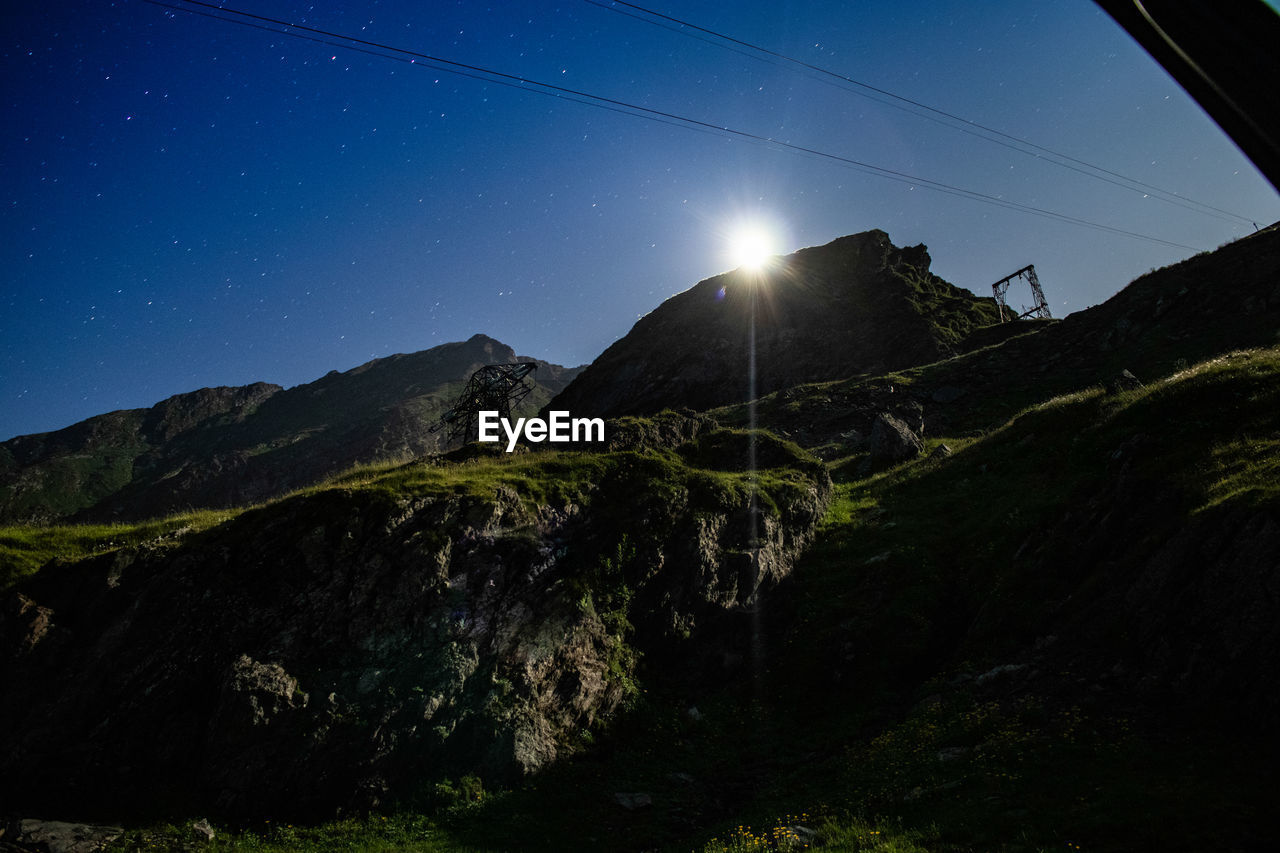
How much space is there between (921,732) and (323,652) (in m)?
15.7

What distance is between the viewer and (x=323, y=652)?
1573cm

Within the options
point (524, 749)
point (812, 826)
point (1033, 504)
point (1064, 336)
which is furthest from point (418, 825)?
point (1064, 336)

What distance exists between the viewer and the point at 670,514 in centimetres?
2259

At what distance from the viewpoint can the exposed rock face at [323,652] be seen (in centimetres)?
1386

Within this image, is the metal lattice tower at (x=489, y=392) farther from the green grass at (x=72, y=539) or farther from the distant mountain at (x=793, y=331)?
the distant mountain at (x=793, y=331)

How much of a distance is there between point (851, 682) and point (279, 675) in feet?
55.2

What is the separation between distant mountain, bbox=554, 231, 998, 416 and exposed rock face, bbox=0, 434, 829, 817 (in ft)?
188

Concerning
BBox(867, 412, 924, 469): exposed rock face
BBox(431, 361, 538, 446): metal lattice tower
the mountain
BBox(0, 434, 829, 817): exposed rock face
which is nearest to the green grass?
the mountain

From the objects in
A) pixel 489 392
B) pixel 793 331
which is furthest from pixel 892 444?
pixel 793 331

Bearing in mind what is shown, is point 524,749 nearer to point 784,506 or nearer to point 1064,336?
point 784,506

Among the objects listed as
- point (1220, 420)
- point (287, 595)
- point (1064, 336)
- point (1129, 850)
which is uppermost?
point (1064, 336)

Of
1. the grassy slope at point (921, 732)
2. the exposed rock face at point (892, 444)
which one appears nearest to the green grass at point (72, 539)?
the grassy slope at point (921, 732)

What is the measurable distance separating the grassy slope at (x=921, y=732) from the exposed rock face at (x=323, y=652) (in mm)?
1201

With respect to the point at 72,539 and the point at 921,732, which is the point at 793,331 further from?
the point at 72,539
